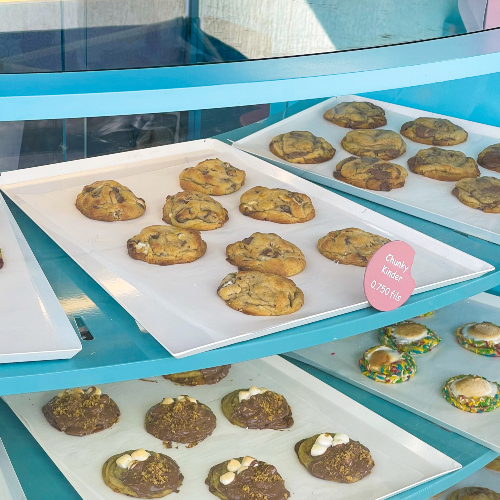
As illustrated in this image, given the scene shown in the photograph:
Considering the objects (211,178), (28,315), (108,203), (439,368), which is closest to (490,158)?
(439,368)

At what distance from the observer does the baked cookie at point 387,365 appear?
2.24 metres

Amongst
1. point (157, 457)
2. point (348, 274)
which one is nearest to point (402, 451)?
point (348, 274)

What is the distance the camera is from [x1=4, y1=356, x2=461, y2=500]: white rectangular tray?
180 centimetres

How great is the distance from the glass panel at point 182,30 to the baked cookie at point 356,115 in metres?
1.20

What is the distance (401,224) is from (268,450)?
2.53ft

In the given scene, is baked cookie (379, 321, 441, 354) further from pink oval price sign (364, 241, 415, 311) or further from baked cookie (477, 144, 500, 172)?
pink oval price sign (364, 241, 415, 311)

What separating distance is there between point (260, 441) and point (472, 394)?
686 millimetres

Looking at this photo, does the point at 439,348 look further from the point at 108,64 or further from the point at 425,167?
the point at 108,64

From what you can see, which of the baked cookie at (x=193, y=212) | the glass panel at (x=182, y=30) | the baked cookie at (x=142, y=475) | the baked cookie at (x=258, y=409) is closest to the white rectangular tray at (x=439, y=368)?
the baked cookie at (x=258, y=409)

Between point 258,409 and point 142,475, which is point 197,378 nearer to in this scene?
point 258,409

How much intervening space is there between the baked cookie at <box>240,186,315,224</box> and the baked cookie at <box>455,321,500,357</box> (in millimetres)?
769

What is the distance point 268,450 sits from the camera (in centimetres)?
193

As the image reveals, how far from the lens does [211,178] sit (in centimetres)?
224

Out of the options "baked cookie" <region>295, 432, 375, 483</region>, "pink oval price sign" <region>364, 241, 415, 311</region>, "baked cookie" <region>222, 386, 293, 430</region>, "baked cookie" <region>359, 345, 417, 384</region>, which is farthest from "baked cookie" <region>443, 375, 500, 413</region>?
"pink oval price sign" <region>364, 241, 415, 311</region>
